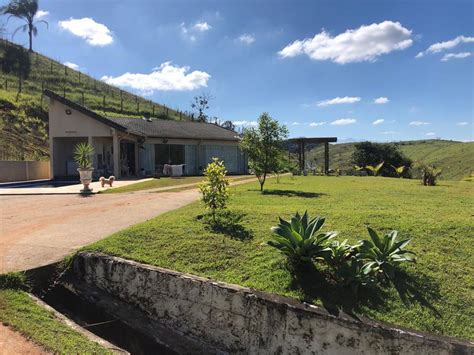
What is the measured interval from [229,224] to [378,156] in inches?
1270

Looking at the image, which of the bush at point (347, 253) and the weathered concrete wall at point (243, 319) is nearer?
the weathered concrete wall at point (243, 319)

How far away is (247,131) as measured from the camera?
49.5 ft

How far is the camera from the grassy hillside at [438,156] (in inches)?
1627

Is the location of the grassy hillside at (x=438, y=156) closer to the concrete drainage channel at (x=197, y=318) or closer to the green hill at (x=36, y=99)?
the green hill at (x=36, y=99)

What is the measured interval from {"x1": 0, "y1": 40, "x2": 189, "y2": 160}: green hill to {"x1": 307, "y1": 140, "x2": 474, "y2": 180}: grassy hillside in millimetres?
24343

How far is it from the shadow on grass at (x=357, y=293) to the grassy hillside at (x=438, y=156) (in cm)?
2936

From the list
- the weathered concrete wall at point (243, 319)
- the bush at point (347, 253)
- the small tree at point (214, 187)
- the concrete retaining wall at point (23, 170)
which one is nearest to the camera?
the weathered concrete wall at point (243, 319)

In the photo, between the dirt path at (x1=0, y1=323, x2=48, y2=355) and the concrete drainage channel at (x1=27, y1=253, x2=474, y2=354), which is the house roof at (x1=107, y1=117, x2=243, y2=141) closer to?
the concrete drainage channel at (x1=27, y1=253, x2=474, y2=354)

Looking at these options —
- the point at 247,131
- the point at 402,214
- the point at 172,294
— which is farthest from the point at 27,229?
the point at 247,131

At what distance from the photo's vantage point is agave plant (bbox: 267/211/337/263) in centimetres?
493

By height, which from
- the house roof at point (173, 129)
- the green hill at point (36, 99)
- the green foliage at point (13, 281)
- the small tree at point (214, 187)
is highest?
the green hill at point (36, 99)

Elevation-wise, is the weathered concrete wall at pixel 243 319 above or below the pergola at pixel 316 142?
below

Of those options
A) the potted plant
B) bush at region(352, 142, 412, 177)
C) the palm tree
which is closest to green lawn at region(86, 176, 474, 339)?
the potted plant

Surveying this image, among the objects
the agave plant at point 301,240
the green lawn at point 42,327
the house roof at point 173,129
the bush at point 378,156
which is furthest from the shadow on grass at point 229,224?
the bush at point 378,156
